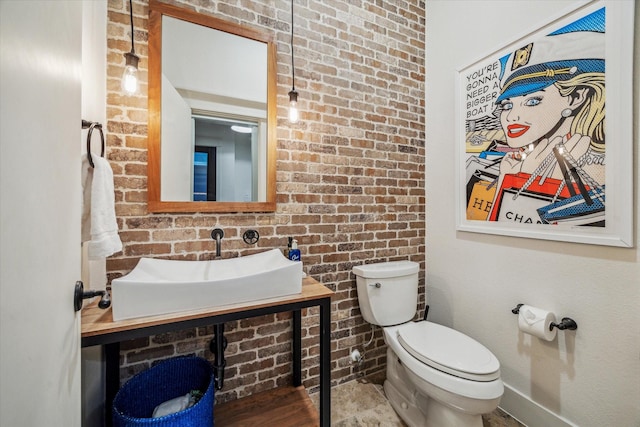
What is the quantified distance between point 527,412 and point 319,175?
1.84 metres

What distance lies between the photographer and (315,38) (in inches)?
69.9

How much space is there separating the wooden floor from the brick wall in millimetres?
65

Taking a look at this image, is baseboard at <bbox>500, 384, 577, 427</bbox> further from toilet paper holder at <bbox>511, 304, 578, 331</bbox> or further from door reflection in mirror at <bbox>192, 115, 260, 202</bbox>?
door reflection in mirror at <bbox>192, 115, 260, 202</bbox>

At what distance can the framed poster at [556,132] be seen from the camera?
120 centimetres

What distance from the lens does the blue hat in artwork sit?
127 centimetres

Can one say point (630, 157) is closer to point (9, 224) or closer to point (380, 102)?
point (380, 102)

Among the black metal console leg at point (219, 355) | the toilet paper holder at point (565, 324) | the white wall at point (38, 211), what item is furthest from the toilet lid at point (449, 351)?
the white wall at point (38, 211)

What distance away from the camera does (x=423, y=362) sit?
4.51ft

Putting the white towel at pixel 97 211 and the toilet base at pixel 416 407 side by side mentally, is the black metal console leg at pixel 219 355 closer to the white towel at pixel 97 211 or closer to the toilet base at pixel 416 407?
the white towel at pixel 97 211

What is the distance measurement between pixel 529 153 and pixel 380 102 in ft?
3.31

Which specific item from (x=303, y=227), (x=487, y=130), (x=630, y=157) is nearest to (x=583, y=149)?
(x=630, y=157)

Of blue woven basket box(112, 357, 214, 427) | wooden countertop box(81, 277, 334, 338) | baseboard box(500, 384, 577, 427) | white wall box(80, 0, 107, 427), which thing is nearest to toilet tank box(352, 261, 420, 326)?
wooden countertop box(81, 277, 334, 338)

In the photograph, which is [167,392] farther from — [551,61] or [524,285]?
[551,61]

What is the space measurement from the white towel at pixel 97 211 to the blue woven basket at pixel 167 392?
68 cm
